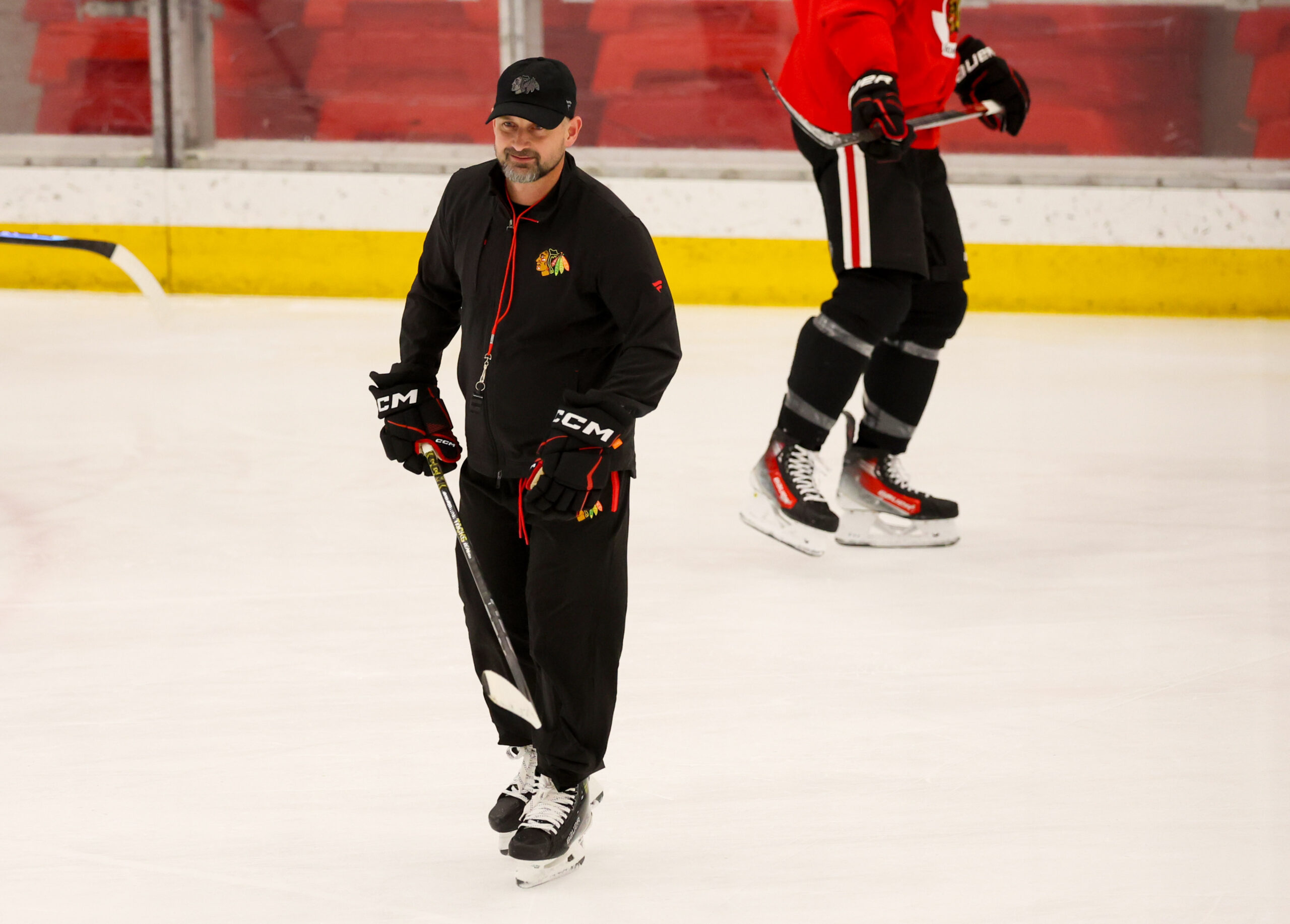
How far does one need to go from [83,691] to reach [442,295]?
823 millimetres

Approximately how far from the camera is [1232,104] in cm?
A: 577

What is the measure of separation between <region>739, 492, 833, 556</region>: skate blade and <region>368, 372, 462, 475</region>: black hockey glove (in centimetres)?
124

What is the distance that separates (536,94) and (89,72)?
5.38 m

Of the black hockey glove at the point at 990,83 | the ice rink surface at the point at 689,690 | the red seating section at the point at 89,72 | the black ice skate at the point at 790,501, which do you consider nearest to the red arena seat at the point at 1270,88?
the ice rink surface at the point at 689,690

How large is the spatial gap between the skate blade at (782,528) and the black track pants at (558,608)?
1.16 m

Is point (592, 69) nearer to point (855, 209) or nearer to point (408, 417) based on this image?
point (855, 209)

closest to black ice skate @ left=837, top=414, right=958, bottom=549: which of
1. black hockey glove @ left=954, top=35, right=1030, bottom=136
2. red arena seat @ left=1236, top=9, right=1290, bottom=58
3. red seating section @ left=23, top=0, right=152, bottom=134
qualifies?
black hockey glove @ left=954, top=35, right=1030, bottom=136

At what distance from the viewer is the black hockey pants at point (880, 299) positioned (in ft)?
8.79

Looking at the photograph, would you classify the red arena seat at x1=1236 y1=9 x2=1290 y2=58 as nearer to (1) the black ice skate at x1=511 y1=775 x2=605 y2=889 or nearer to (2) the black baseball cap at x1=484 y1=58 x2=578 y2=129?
(2) the black baseball cap at x1=484 y1=58 x2=578 y2=129

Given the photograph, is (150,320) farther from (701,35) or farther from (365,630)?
(365,630)

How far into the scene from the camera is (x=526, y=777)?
161 centimetres

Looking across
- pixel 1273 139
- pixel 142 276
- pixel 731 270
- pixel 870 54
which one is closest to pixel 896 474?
pixel 870 54

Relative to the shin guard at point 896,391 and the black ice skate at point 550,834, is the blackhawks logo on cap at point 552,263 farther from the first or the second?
the shin guard at point 896,391

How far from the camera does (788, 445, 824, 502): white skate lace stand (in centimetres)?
274
